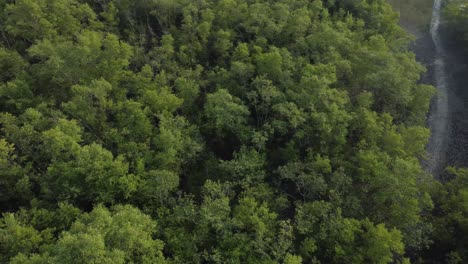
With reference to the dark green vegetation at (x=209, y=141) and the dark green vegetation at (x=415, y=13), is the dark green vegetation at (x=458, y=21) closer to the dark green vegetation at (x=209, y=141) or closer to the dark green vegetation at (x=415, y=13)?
the dark green vegetation at (x=415, y=13)

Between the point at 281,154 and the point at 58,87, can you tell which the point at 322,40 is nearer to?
the point at 281,154

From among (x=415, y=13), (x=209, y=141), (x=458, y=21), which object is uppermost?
(x=458, y=21)

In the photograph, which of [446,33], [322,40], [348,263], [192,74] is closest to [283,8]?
[322,40]

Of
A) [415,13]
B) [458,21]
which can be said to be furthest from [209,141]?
[415,13]

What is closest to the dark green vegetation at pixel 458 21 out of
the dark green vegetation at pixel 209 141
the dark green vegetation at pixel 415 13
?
the dark green vegetation at pixel 415 13

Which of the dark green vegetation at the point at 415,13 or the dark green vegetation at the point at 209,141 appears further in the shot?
the dark green vegetation at the point at 415,13

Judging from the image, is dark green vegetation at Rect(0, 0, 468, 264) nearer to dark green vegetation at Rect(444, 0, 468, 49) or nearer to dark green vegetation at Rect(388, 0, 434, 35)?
dark green vegetation at Rect(444, 0, 468, 49)

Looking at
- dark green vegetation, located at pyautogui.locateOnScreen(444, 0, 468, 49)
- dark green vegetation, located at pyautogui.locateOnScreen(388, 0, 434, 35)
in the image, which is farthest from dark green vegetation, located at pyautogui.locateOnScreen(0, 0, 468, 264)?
dark green vegetation, located at pyautogui.locateOnScreen(388, 0, 434, 35)

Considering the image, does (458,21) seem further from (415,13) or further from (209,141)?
(209,141)
